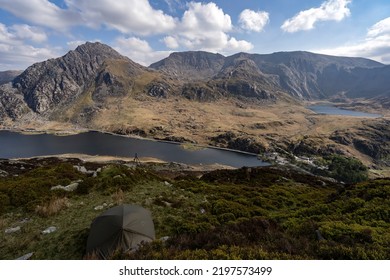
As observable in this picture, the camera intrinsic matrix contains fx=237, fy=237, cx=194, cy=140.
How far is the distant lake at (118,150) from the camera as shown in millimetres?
136625

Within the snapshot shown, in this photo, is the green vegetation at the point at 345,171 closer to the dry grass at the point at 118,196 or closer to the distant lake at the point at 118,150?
the distant lake at the point at 118,150

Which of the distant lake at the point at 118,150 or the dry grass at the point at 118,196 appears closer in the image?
the dry grass at the point at 118,196

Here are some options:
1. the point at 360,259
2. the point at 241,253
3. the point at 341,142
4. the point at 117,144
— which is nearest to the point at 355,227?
the point at 360,259

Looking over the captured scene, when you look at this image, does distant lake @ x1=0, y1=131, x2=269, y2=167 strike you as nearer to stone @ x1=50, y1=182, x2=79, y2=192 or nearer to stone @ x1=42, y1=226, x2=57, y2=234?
stone @ x1=50, y1=182, x2=79, y2=192

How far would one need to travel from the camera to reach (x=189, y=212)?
18.1m

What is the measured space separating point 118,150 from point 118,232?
143907mm

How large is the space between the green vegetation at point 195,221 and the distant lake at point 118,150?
105246mm

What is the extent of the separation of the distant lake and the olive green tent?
114542 mm

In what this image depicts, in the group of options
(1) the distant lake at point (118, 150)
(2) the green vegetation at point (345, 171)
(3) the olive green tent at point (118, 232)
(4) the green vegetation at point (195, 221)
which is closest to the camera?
(4) the green vegetation at point (195, 221)

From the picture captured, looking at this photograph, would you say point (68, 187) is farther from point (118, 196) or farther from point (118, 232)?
point (118, 232)

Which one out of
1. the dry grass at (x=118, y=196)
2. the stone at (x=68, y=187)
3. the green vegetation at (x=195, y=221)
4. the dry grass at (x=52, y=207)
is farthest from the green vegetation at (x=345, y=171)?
the dry grass at (x=52, y=207)

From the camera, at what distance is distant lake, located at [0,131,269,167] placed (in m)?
137

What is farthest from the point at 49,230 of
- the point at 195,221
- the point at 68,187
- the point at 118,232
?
the point at 195,221

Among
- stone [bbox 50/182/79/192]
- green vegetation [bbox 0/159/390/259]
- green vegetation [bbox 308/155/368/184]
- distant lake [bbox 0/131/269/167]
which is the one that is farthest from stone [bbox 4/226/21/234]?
green vegetation [bbox 308/155/368/184]
